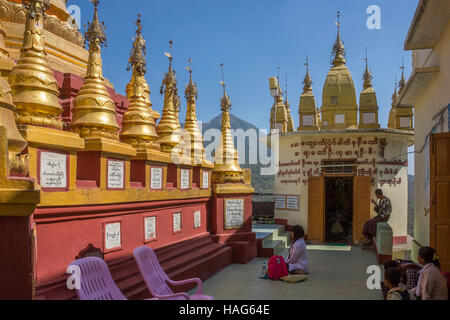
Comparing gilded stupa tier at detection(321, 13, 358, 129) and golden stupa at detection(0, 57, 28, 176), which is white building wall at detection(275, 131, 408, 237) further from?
golden stupa at detection(0, 57, 28, 176)

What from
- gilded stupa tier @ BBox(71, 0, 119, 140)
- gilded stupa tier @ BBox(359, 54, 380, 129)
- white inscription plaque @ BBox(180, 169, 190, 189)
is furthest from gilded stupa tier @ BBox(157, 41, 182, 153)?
gilded stupa tier @ BBox(359, 54, 380, 129)

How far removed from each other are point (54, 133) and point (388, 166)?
1332cm

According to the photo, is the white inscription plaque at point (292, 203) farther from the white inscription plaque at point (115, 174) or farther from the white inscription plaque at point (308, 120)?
the white inscription plaque at point (115, 174)

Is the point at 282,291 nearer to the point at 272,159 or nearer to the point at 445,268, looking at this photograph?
the point at 445,268

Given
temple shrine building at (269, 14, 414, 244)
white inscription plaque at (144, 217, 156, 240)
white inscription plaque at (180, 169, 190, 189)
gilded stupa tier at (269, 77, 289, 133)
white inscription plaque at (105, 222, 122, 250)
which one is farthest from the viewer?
gilded stupa tier at (269, 77, 289, 133)

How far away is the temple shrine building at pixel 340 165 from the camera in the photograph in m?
15.4

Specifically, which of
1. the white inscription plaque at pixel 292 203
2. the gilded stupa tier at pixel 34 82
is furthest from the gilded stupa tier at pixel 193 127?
the white inscription plaque at pixel 292 203

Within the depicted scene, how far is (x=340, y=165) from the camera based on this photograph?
15570 mm

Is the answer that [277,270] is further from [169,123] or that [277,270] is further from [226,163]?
[169,123]

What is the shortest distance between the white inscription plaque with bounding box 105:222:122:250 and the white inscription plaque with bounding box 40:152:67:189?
4.04 ft

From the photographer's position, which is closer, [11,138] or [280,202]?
[11,138]

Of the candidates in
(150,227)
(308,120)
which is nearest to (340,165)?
(308,120)

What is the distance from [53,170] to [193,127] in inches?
236

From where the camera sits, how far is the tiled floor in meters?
7.64
